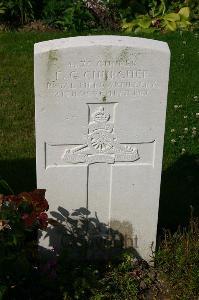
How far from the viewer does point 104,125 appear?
4.60 metres

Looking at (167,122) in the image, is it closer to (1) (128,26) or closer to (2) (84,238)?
(2) (84,238)

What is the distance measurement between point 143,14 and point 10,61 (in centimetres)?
263

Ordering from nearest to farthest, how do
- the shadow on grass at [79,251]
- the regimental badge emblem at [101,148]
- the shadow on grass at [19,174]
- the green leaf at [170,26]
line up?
1. the regimental badge emblem at [101,148]
2. the shadow on grass at [79,251]
3. the shadow on grass at [19,174]
4. the green leaf at [170,26]

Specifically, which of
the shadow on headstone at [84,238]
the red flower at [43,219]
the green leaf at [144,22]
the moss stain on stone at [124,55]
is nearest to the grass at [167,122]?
the green leaf at [144,22]

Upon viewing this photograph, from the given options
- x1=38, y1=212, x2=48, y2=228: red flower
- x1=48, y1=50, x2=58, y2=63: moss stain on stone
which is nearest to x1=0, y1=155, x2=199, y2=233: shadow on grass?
x1=38, y1=212, x2=48, y2=228: red flower

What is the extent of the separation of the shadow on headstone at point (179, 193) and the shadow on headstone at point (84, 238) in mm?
531

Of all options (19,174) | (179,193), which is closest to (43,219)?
(19,174)

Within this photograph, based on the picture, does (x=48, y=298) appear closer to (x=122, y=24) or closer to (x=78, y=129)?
(x=78, y=129)

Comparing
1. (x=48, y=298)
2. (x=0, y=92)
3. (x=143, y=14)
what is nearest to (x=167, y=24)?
(x=143, y=14)

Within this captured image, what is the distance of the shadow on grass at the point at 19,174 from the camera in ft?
19.7

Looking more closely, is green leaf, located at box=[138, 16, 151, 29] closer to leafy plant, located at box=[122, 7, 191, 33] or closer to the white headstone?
leafy plant, located at box=[122, 7, 191, 33]

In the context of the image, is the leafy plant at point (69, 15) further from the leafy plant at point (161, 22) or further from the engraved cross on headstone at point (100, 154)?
the engraved cross on headstone at point (100, 154)

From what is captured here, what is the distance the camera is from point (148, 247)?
514 cm

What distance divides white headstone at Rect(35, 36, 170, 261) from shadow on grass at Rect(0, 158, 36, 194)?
3.82 feet
